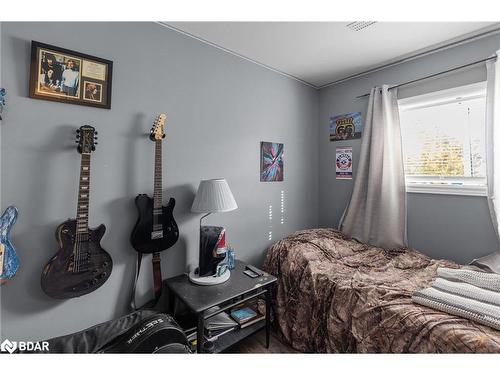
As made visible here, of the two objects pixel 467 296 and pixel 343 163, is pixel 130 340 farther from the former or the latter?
pixel 343 163

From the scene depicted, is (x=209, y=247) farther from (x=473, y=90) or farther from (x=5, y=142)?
(x=473, y=90)

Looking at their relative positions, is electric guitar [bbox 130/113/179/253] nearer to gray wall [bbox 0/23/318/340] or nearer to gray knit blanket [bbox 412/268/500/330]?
gray wall [bbox 0/23/318/340]

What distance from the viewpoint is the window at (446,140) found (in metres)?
1.92

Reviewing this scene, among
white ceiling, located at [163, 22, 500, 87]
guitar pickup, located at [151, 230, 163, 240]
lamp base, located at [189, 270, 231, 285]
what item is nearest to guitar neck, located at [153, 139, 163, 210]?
guitar pickup, located at [151, 230, 163, 240]

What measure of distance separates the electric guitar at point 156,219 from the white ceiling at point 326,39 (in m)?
0.85

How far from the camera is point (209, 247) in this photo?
1632 mm

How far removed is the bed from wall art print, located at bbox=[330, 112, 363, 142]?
1.21 meters

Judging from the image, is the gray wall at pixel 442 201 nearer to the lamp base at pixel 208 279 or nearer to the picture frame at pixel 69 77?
the lamp base at pixel 208 279

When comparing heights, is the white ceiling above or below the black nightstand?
above

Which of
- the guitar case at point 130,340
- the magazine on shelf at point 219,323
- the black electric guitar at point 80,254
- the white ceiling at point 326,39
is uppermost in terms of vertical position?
the white ceiling at point 326,39

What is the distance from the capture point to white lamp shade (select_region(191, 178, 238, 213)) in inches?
62.9

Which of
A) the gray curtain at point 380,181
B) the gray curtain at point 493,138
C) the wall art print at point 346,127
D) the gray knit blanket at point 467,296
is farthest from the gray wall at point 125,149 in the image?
the gray curtain at point 493,138
